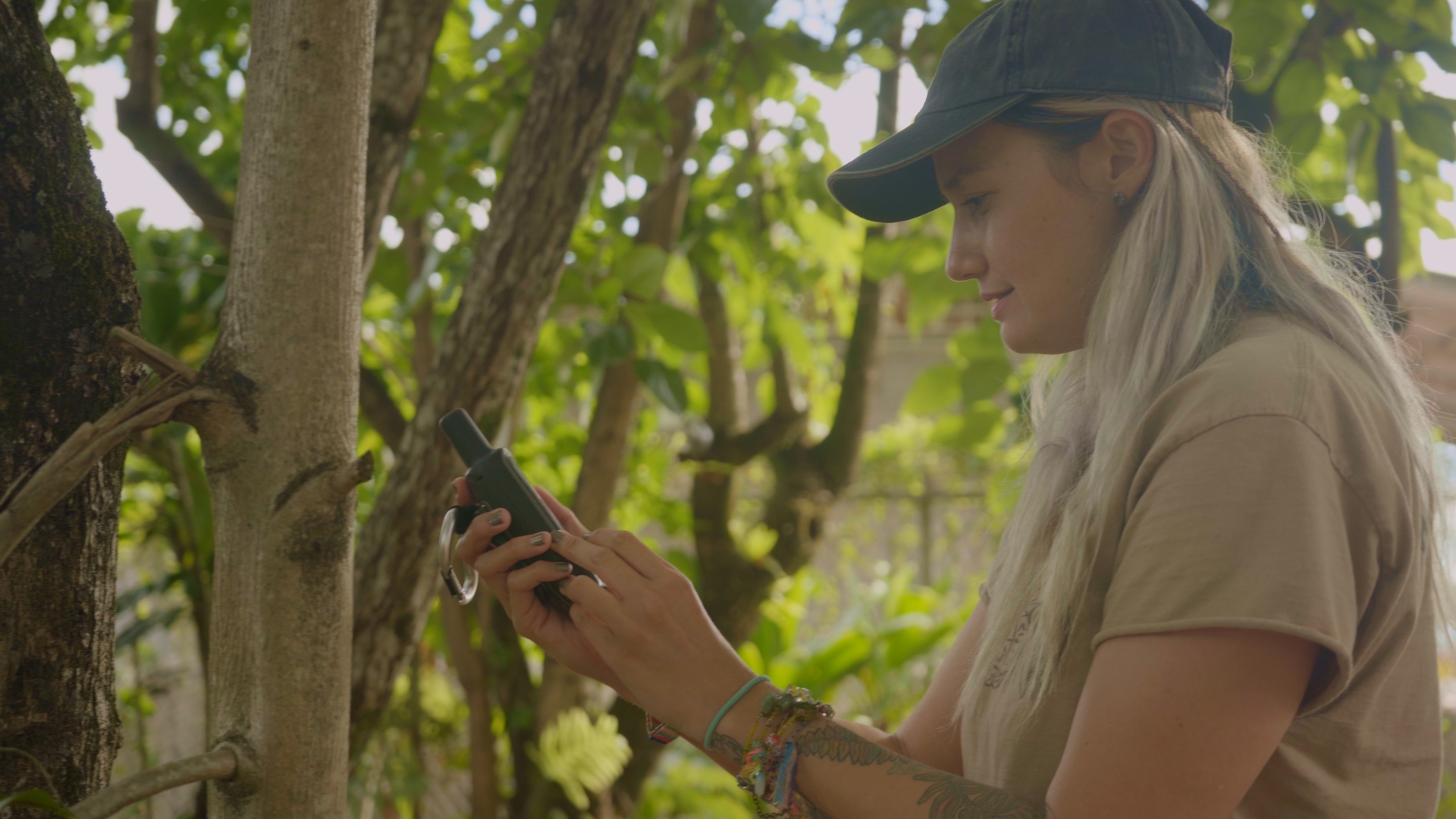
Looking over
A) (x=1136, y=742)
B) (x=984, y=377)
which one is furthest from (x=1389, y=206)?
(x=1136, y=742)

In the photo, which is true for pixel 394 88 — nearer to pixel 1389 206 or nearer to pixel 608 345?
pixel 608 345

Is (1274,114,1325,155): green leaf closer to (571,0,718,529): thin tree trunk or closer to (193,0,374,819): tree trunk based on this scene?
(571,0,718,529): thin tree trunk

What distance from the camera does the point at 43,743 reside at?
0.84 meters

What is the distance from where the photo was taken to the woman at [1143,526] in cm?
73

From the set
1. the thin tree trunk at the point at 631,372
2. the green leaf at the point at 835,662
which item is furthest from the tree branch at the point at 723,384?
the green leaf at the point at 835,662

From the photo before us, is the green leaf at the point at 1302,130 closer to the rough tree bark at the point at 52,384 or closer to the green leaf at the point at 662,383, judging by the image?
the green leaf at the point at 662,383

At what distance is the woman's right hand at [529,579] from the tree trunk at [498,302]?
0.45 metres

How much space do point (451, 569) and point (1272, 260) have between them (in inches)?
35.6

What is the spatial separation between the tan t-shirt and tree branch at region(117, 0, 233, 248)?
165 cm

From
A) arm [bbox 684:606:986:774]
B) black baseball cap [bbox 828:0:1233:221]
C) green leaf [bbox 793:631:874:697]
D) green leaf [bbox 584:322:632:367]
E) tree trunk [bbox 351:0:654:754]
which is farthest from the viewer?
green leaf [bbox 793:631:874:697]

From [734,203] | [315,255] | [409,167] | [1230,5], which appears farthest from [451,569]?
[734,203]

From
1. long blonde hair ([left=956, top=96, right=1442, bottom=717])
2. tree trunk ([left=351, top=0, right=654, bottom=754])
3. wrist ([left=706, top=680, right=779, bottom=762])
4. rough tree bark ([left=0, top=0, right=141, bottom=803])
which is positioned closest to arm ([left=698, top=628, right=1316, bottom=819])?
long blonde hair ([left=956, top=96, right=1442, bottom=717])

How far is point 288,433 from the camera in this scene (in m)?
0.88

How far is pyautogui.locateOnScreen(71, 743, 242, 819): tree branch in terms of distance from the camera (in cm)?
70
